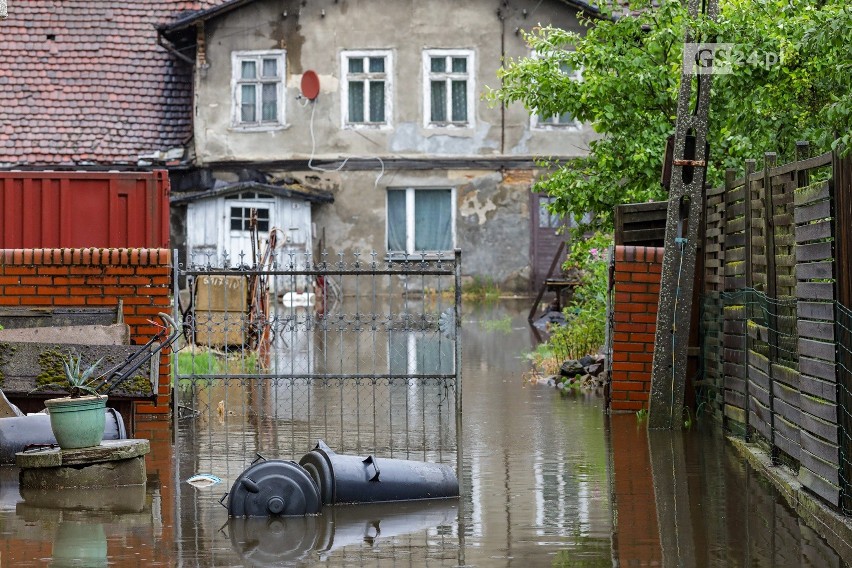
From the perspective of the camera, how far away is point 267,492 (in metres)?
8.15

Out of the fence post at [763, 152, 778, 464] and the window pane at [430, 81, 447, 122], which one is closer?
the fence post at [763, 152, 778, 464]

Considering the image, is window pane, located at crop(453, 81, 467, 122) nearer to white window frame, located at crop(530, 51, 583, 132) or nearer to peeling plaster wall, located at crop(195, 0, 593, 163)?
peeling plaster wall, located at crop(195, 0, 593, 163)

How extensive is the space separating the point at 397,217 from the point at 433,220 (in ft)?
2.88

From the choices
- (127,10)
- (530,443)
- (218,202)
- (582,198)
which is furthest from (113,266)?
(127,10)

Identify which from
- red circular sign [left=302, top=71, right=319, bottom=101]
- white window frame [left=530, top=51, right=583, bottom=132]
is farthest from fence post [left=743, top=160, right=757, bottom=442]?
red circular sign [left=302, top=71, right=319, bottom=101]

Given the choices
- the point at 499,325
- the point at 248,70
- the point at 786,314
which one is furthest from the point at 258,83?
the point at 786,314

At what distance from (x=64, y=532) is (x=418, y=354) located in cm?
1064

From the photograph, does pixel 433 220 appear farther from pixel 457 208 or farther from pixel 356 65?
pixel 356 65

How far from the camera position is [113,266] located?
1227cm

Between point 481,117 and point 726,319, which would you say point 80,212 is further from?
point 481,117

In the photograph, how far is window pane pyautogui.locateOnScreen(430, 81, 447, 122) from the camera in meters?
32.2

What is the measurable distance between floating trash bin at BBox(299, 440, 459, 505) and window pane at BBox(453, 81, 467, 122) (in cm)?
2402

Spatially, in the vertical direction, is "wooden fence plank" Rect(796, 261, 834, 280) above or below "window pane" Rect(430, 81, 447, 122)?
below

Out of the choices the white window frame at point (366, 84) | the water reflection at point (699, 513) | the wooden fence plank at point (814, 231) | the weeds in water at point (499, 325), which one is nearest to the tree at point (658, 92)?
the water reflection at point (699, 513)
